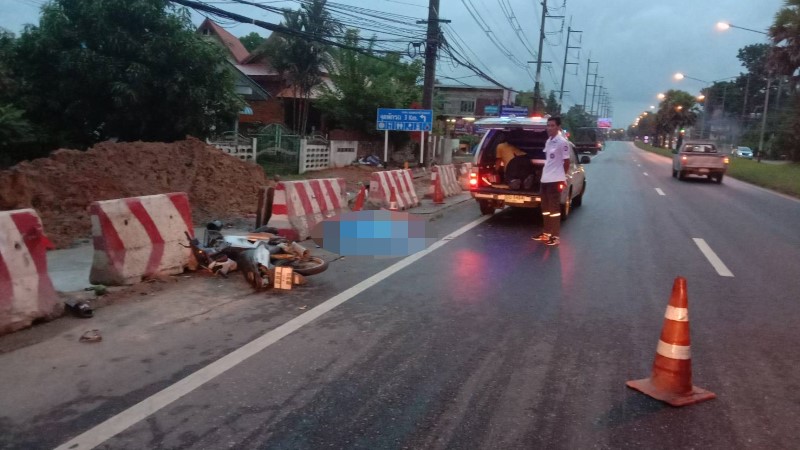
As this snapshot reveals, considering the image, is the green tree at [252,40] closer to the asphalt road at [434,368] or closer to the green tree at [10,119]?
the green tree at [10,119]

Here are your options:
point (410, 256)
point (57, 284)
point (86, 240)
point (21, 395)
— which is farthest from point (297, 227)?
point (21, 395)

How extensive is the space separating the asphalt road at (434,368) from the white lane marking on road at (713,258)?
0.39 feet

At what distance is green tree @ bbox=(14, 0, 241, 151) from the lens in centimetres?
1797

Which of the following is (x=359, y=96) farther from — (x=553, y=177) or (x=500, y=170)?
(x=553, y=177)

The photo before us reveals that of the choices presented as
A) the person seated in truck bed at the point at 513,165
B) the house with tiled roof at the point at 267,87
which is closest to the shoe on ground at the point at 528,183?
the person seated in truck bed at the point at 513,165

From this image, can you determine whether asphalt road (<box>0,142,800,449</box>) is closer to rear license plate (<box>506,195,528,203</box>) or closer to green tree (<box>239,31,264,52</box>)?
rear license plate (<box>506,195,528,203</box>)

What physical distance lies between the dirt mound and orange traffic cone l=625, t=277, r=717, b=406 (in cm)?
762

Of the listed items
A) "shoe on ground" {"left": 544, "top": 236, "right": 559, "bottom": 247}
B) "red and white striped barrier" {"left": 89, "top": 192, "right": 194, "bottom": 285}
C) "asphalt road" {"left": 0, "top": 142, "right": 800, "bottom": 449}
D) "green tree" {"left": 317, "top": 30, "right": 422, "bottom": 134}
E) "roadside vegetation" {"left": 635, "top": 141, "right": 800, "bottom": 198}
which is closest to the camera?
"asphalt road" {"left": 0, "top": 142, "right": 800, "bottom": 449}

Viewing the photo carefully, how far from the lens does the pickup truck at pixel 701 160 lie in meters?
27.0

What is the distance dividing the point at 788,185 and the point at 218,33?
98.5 feet

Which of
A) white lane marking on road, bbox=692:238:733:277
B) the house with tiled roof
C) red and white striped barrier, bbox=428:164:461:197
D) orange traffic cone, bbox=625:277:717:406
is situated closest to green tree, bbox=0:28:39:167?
red and white striped barrier, bbox=428:164:461:197

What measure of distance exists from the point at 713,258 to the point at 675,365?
19.5 feet

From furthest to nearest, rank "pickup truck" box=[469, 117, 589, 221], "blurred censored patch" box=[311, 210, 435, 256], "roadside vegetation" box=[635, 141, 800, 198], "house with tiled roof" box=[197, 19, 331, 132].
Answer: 1. "house with tiled roof" box=[197, 19, 331, 132]
2. "roadside vegetation" box=[635, 141, 800, 198]
3. "pickup truck" box=[469, 117, 589, 221]
4. "blurred censored patch" box=[311, 210, 435, 256]

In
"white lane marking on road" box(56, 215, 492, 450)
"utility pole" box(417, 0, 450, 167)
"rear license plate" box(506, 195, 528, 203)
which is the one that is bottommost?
"white lane marking on road" box(56, 215, 492, 450)
